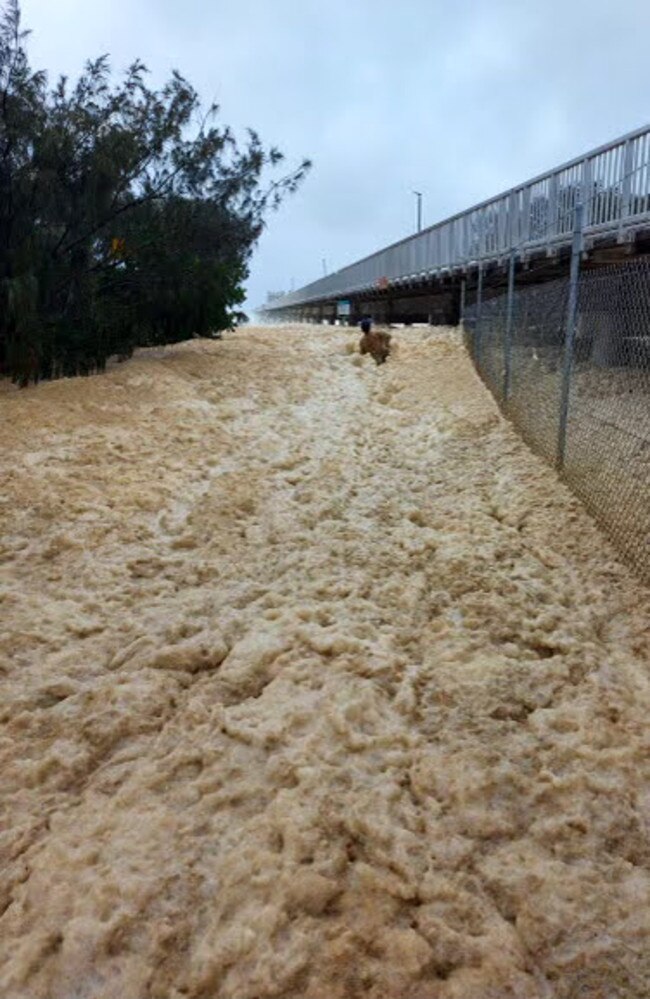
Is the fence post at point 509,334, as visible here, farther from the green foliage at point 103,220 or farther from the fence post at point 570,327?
the green foliage at point 103,220

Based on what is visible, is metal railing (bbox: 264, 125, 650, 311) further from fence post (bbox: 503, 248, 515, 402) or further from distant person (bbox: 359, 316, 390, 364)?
distant person (bbox: 359, 316, 390, 364)

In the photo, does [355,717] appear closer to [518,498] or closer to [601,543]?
[601,543]

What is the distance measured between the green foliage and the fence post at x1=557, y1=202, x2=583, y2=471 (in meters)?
5.16

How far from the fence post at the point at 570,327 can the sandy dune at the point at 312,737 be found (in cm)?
34

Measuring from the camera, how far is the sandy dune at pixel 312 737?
2072 millimetres

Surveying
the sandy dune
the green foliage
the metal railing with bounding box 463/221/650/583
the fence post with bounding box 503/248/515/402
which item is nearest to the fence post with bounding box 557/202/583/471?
the metal railing with bounding box 463/221/650/583

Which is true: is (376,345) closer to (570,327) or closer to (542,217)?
(542,217)

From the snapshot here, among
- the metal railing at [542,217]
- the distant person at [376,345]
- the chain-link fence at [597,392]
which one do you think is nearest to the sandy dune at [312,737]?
the chain-link fence at [597,392]

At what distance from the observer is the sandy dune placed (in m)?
2.07

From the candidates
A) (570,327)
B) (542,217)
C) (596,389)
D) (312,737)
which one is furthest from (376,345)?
(312,737)

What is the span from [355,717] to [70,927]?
134 cm

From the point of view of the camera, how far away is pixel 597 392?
5711mm

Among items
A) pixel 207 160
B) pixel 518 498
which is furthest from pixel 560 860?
pixel 207 160

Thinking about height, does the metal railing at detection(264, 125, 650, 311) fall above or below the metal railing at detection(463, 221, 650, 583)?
above
